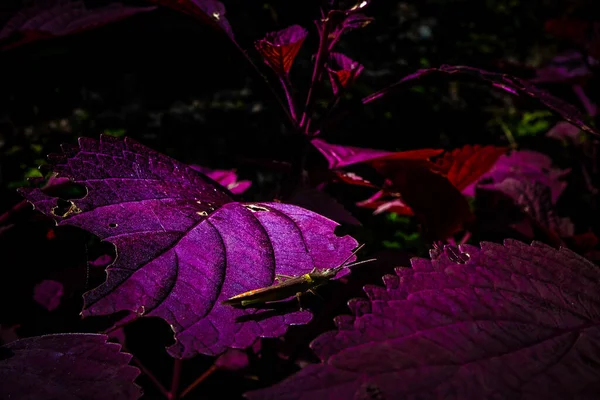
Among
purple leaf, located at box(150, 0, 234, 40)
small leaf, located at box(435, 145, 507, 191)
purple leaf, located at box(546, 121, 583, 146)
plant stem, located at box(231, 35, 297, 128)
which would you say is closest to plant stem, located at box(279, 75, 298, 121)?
plant stem, located at box(231, 35, 297, 128)

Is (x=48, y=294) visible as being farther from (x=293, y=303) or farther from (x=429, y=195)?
(x=429, y=195)

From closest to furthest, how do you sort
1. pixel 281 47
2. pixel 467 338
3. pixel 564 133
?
pixel 467 338, pixel 281 47, pixel 564 133

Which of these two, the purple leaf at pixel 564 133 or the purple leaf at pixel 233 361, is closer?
the purple leaf at pixel 233 361

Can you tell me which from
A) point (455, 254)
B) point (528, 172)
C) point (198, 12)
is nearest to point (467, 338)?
Answer: point (455, 254)

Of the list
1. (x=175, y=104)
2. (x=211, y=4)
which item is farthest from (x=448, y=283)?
(x=175, y=104)

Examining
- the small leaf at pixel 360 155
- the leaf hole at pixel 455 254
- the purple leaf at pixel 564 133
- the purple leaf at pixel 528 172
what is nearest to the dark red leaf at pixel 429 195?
the small leaf at pixel 360 155

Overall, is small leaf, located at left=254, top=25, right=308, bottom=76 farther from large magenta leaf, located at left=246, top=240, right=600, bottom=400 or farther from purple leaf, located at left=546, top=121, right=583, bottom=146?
purple leaf, located at left=546, top=121, right=583, bottom=146

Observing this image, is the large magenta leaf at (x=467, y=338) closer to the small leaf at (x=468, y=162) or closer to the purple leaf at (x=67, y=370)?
the purple leaf at (x=67, y=370)
